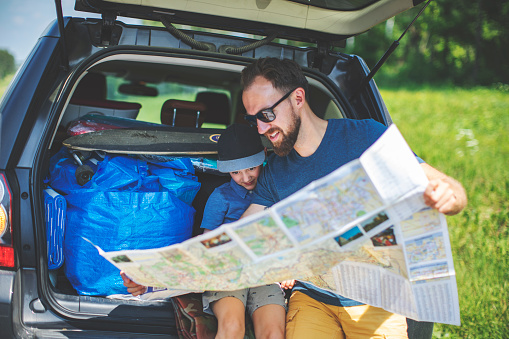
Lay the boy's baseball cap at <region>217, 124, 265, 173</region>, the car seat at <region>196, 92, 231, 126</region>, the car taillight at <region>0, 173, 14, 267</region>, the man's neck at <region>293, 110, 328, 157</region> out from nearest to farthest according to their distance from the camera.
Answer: the car taillight at <region>0, 173, 14, 267</region> < the man's neck at <region>293, 110, 328, 157</region> < the boy's baseball cap at <region>217, 124, 265, 173</region> < the car seat at <region>196, 92, 231, 126</region>

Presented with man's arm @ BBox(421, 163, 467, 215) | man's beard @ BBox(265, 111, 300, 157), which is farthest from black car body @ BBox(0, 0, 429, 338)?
man's arm @ BBox(421, 163, 467, 215)

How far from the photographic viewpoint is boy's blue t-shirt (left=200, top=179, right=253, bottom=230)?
7.10 ft

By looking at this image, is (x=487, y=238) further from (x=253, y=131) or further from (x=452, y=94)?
(x=452, y=94)

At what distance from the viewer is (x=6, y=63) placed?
15.1 meters

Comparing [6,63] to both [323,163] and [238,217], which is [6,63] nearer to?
[238,217]

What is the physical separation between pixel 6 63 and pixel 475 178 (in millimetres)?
14823

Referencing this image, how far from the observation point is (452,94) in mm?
13305

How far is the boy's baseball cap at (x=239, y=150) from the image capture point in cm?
222

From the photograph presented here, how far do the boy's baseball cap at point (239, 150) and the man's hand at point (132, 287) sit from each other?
66 centimetres

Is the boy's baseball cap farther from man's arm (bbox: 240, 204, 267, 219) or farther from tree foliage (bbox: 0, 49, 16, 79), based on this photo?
tree foliage (bbox: 0, 49, 16, 79)

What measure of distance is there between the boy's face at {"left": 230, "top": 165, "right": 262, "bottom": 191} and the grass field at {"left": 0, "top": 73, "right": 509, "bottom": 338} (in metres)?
1.56

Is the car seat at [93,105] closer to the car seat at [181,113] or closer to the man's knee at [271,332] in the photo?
the car seat at [181,113]

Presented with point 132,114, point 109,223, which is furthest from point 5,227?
point 132,114

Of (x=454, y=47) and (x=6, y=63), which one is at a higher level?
(x=454, y=47)
